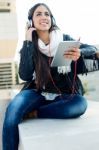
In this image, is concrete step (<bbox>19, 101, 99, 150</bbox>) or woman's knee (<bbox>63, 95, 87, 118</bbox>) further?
woman's knee (<bbox>63, 95, 87, 118</bbox>)

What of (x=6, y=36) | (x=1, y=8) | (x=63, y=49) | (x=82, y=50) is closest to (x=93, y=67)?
(x=82, y=50)

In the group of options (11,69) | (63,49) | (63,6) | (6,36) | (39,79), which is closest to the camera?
(63,49)

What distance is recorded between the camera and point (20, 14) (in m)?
1.79

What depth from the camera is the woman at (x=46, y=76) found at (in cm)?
123

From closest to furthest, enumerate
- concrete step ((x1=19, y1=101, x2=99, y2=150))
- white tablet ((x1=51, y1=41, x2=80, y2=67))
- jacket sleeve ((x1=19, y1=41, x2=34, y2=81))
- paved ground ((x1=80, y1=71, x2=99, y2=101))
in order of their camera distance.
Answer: concrete step ((x1=19, y1=101, x2=99, y2=150)) < white tablet ((x1=51, y1=41, x2=80, y2=67)) < jacket sleeve ((x1=19, y1=41, x2=34, y2=81)) < paved ground ((x1=80, y1=71, x2=99, y2=101))

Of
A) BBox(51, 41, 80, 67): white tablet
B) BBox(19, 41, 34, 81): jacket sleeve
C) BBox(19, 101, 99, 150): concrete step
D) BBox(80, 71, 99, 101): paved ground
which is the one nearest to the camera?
BBox(19, 101, 99, 150): concrete step

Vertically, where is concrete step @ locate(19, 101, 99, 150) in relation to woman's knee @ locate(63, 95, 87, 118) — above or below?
below

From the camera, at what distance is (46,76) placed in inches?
51.1

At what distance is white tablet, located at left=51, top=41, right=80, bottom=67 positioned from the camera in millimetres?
1156

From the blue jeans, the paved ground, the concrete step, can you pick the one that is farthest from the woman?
the paved ground

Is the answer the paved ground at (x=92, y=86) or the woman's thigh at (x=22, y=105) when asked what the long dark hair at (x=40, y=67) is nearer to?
the woman's thigh at (x=22, y=105)

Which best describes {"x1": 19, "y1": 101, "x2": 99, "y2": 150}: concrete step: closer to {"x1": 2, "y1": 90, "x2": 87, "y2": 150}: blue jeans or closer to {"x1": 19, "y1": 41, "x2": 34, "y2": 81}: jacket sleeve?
{"x1": 2, "y1": 90, "x2": 87, "y2": 150}: blue jeans

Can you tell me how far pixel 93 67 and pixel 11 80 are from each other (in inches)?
22.6

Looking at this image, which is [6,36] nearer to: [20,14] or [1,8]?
[1,8]
